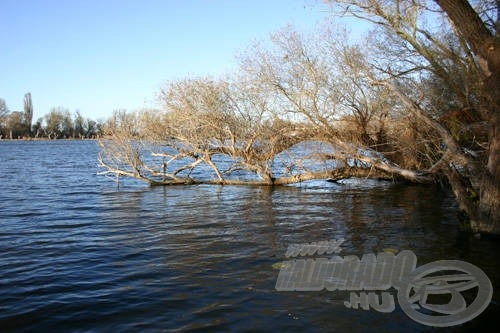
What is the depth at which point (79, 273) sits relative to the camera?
8797 millimetres

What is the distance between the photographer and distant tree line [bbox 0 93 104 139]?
129 m

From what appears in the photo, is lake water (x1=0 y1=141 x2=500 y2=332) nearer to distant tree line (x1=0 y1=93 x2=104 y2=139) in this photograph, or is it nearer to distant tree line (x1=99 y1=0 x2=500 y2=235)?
distant tree line (x1=99 y1=0 x2=500 y2=235)

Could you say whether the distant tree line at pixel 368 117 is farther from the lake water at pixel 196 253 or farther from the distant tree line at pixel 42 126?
the distant tree line at pixel 42 126

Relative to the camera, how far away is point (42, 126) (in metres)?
138

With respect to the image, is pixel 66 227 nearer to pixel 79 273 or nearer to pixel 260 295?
pixel 79 273

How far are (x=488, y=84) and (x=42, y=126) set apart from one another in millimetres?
146785

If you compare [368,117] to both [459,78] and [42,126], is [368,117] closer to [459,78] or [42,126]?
[459,78]

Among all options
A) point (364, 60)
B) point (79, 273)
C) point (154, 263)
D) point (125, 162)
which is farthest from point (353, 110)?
point (79, 273)

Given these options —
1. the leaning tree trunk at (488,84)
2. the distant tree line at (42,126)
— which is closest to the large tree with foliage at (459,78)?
the leaning tree trunk at (488,84)

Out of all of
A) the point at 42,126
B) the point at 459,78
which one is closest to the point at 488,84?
the point at 459,78

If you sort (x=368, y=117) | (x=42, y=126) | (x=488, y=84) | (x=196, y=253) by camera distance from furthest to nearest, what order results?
(x=42, y=126), (x=368, y=117), (x=488, y=84), (x=196, y=253)

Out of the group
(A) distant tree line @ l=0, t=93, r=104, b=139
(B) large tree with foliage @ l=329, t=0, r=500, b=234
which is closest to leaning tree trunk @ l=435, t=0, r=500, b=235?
(B) large tree with foliage @ l=329, t=0, r=500, b=234

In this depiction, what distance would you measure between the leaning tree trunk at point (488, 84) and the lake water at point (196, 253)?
0.87 m

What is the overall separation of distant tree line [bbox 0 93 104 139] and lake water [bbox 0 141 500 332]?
388ft
